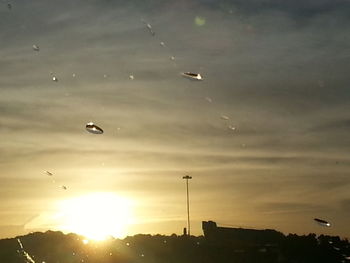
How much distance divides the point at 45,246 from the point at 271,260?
98132 millimetres

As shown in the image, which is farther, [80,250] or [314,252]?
[80,250]

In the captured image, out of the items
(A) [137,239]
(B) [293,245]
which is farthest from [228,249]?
(A) [137,239]

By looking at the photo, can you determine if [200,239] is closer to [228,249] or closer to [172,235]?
[228,249]

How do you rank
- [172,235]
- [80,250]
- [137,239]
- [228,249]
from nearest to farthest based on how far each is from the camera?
[228,249] < [80,250] < [172,235] < [137,239]

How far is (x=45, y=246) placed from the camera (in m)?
191

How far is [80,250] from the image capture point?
140m

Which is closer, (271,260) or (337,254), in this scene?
(271,260)

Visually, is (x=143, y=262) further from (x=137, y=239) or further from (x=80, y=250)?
(x=137, y=239)

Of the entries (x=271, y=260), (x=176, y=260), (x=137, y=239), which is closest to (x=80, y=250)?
(x=176, y=260)

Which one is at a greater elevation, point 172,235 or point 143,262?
point 172,235

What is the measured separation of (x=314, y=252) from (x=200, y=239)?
27.1 meters

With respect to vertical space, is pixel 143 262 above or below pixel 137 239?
below

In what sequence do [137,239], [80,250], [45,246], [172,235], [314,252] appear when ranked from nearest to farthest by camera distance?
[314,252], [80,250], [172,235], [137,239], [45,246]

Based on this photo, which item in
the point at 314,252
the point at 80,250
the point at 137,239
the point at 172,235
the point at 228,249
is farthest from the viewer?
the point at 137,239
